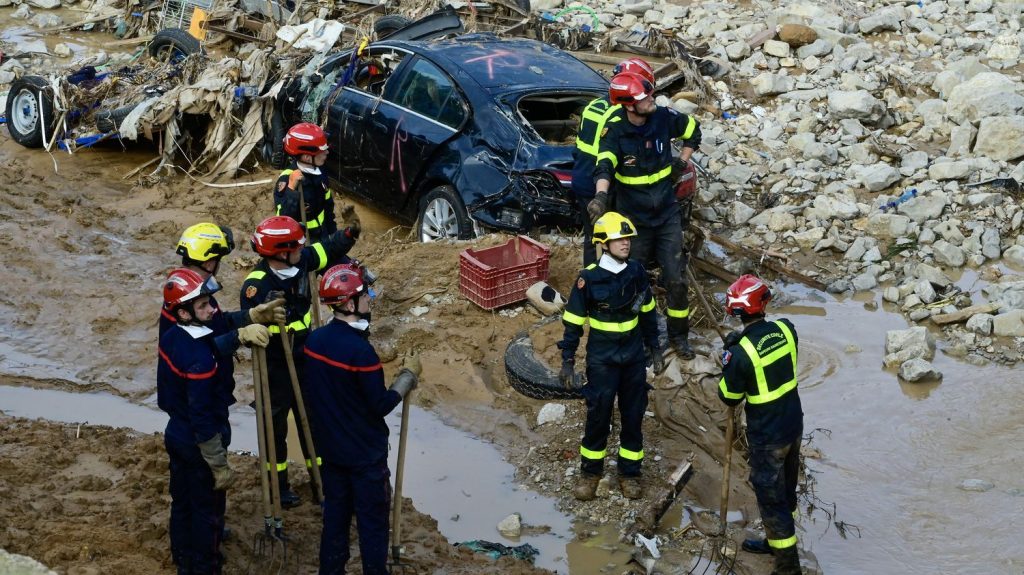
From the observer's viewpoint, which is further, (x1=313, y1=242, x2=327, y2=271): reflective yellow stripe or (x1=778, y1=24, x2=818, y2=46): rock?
(x1=778, y1=24, x2=818, y2=46): rock

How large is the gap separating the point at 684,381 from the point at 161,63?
8842 millimetres

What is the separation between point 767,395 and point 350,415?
223cm

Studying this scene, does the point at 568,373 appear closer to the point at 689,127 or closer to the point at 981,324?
the point at 689,127

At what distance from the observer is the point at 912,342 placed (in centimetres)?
834

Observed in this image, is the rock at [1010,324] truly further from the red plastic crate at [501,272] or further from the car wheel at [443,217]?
the car wheel at [443,217]

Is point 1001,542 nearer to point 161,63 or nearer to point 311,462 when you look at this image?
point 311,462

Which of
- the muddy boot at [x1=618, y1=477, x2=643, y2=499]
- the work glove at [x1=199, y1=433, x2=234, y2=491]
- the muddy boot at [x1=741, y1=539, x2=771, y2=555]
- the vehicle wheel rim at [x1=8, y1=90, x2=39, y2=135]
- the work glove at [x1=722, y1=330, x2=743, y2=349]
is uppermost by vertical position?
the work glove at [x1=722, y1=330, x2=743, y2=349]

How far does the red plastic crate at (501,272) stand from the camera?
27.0 ft

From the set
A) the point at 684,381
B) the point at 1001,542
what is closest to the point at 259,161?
the point at 684,381

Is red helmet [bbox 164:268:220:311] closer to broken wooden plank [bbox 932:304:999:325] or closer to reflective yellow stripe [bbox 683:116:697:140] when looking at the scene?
reflective yellow stripe [bbox 683:116:697:140]

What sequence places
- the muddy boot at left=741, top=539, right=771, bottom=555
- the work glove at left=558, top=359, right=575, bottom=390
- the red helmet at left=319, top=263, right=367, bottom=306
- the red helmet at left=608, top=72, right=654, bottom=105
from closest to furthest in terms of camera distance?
the red helmet at left=319, top=263, right=367, bottom=306, the muddy boot at left=741, top=539, right=771, bottom=555, the work glove at left=558, top=359, right=575, bottom=390, the red helmet at left=608, top=72, right=654, bottom=105

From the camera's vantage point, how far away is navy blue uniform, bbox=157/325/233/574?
5.05m

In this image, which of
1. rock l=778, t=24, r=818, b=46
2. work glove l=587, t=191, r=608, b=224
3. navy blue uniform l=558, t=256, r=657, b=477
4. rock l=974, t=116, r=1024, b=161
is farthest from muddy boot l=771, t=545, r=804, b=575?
rock l=778, t=24, r=818, b=46

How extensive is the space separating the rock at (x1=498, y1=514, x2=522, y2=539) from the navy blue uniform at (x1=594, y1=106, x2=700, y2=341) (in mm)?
2107
